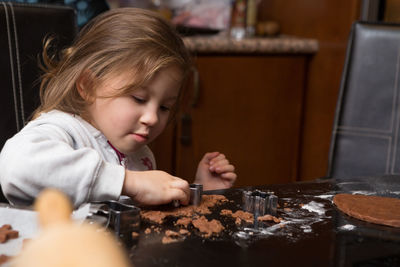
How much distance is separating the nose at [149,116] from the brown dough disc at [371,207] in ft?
1.20

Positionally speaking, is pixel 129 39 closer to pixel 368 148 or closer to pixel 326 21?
pixel 368 148

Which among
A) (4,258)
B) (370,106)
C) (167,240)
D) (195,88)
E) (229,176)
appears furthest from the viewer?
(195,88)

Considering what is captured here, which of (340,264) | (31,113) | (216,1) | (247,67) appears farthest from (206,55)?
(340,264)

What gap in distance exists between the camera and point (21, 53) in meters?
1.19

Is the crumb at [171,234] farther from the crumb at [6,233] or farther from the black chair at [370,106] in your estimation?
the black chair at [370,106]

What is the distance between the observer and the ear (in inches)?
42.1

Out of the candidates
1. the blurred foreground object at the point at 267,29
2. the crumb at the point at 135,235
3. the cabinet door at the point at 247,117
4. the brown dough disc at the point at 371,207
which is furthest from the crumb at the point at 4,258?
the blurred foreground object at the point at 267,29

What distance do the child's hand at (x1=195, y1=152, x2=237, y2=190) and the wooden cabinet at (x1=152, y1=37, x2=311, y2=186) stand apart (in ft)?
3.77

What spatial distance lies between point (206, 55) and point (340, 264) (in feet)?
6.27

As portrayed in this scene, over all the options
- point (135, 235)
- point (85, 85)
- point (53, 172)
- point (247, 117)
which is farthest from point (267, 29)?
point (135, 235)

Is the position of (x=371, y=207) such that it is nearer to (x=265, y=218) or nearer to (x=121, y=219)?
(x=265, y=218)

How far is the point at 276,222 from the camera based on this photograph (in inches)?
29.4

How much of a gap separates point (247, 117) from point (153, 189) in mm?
1879

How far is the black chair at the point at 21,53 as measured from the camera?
1166 mm
